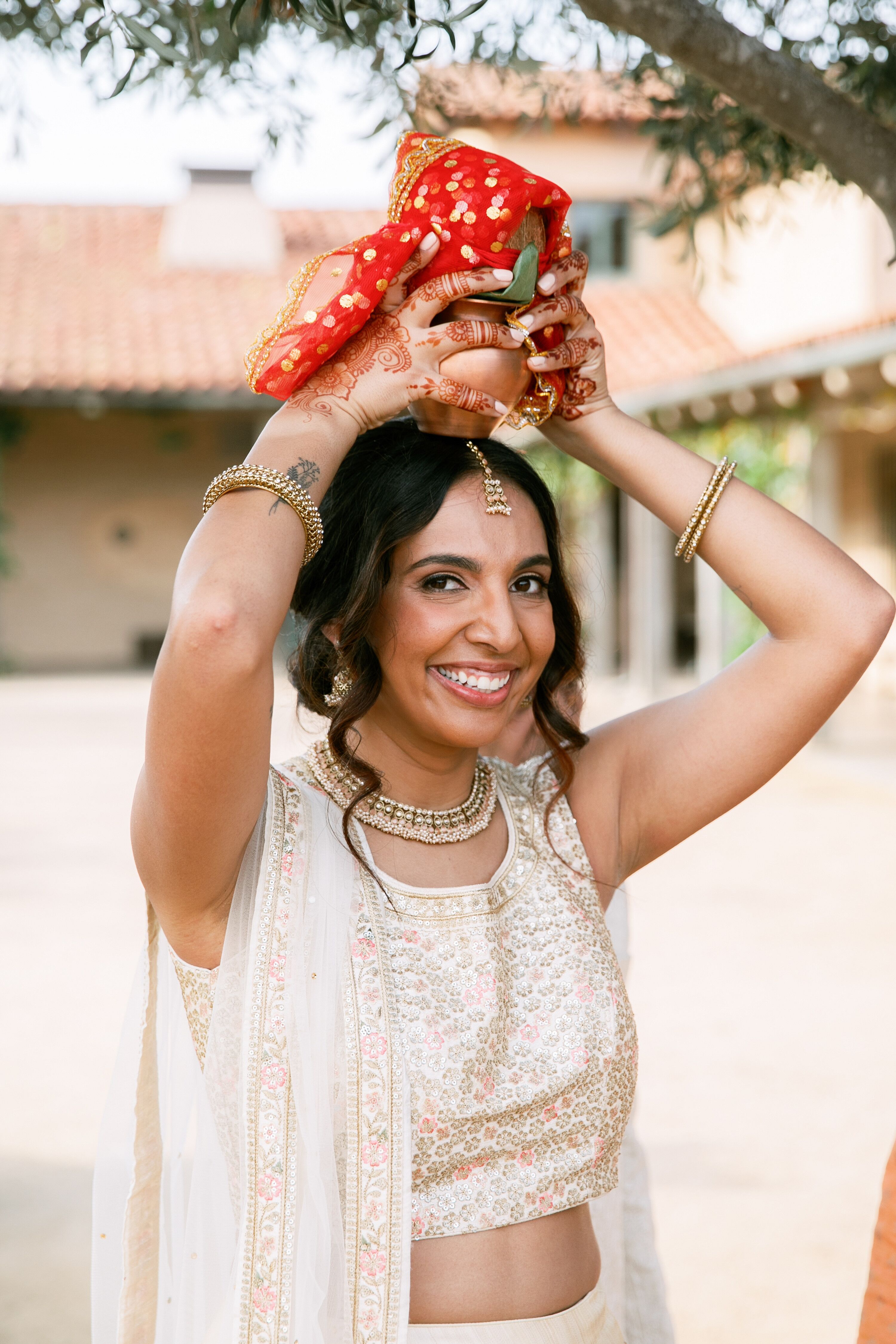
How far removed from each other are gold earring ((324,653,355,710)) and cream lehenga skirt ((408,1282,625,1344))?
808mm

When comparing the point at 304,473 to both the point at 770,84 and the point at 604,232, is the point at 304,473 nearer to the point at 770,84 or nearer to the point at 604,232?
the point at 770,84

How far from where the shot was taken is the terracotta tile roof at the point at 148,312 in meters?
16.4

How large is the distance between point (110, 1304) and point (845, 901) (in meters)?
5.43

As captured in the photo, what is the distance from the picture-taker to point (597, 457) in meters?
1.91

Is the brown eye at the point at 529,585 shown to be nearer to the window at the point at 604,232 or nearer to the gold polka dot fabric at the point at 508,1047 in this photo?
the gold polka dot fabric at the point at 508,1047

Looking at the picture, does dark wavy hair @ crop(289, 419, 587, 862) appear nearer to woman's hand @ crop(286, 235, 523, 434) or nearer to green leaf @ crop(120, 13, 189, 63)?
woman's hand @ crop(286, 235, 523, 434)

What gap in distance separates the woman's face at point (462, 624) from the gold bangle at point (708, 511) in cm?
24

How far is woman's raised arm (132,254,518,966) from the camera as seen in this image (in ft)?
4.54

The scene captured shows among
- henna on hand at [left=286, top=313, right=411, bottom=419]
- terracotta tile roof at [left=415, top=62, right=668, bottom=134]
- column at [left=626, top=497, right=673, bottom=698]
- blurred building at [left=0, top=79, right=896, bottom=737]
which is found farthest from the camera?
blurred building at [left=0, top=79, right=896, bottom=737]

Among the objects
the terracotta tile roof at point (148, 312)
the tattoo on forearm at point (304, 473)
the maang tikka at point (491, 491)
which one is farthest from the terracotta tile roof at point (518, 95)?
the terracotta tile roof at point (148, 312)

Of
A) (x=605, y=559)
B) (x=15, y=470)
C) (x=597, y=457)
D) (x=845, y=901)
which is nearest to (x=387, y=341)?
(x=597, y=457)

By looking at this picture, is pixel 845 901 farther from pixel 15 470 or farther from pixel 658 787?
pixel 15 470

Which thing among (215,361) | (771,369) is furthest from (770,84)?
(215,361)

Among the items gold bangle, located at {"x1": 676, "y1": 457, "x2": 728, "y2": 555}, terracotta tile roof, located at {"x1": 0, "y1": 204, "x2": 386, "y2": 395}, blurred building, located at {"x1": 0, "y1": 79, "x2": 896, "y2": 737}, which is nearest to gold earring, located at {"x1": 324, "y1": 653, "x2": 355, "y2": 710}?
gold bangle, located at {"x1": 676, "y1": 457, "x2": 728, "y2": 555}
